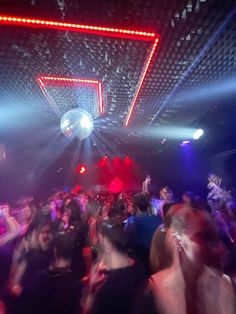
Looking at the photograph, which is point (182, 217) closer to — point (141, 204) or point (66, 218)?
point (141, 204)

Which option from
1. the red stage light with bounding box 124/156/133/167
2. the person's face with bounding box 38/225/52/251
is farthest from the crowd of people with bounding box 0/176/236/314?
the red stage light with bounding box 124/156/133/167

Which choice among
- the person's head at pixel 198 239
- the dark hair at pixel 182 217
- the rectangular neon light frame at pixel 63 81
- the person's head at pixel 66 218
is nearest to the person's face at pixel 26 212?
the person's head at pixel 66 218

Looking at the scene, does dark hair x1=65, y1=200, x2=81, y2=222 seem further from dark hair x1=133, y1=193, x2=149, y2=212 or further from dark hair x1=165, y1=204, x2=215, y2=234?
dark hair x1=165, y1=204, x2=215, y2=234

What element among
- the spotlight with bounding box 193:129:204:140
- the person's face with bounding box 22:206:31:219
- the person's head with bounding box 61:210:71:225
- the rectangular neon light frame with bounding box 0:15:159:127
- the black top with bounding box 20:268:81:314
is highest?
the spotlight with bounding box 193:129:204:140

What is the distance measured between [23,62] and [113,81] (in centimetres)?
85

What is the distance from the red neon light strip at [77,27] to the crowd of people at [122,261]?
1.28m

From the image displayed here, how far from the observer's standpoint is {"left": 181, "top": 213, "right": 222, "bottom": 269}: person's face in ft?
4.66

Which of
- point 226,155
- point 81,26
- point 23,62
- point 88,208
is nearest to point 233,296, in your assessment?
point 81,26

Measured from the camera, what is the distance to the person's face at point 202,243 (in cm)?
142

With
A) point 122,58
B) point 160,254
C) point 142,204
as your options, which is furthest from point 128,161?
point 160,254

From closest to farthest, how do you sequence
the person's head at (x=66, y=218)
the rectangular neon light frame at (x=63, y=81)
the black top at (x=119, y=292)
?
the black top at (x=119, y=292), the rectangular neon light frame at (x=63, y=81), the person's head at (x=66, y=218)

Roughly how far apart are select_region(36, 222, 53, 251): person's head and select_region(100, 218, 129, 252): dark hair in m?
1.16

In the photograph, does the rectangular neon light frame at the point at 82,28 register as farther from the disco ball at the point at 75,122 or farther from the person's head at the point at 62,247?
the person's head at the point at 62,247

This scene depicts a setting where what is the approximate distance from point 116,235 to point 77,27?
69.9 inches
